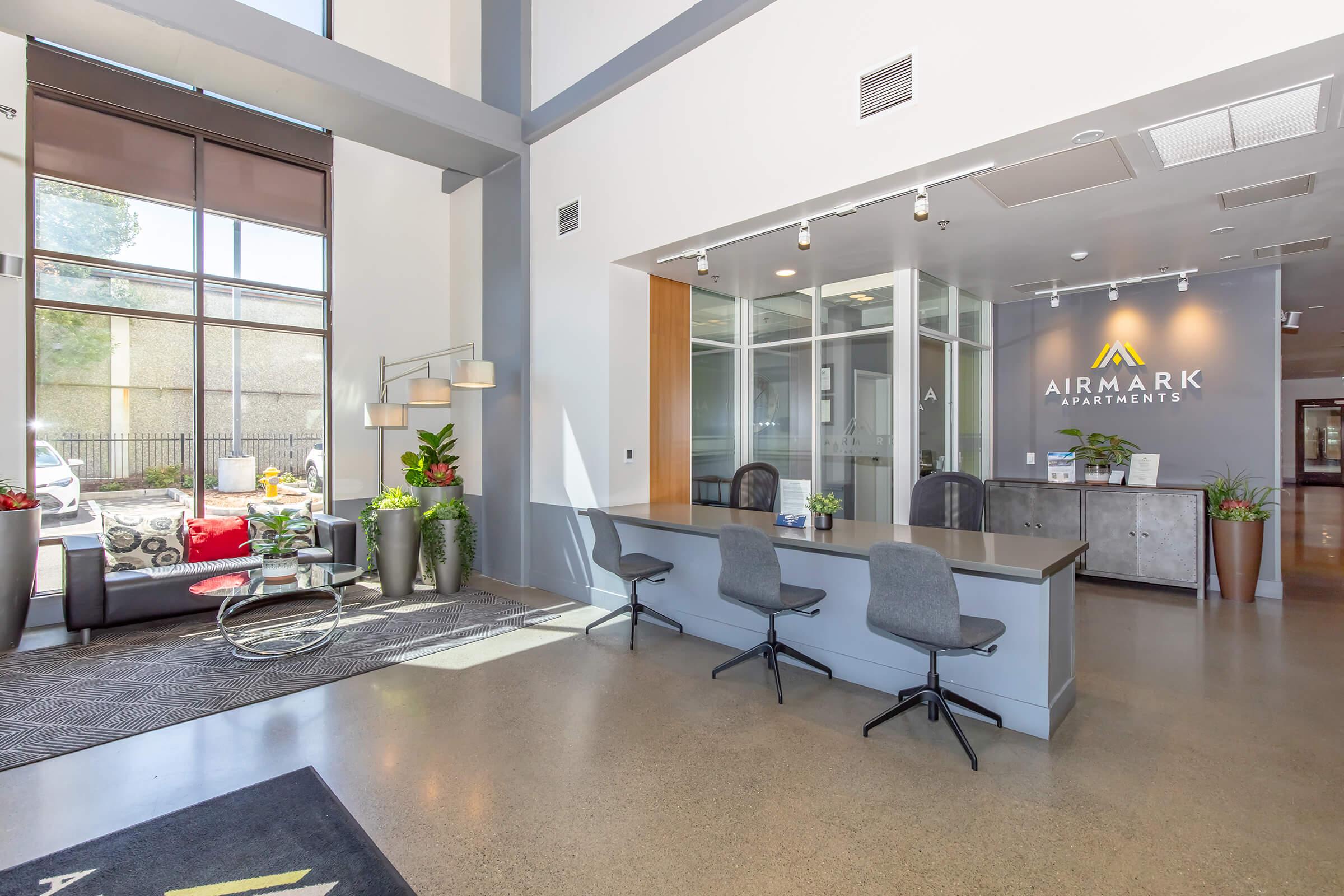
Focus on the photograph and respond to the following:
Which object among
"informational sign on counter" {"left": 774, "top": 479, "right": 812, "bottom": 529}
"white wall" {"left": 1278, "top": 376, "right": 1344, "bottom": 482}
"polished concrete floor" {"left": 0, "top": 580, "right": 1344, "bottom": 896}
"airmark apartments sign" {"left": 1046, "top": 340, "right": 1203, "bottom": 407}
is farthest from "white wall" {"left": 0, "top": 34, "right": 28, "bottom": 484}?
"white wall" {"left": 1278, "top": 376, "right": 1344, "bottom": 482}

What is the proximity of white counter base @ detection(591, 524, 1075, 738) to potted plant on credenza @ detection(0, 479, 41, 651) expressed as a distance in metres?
4.37

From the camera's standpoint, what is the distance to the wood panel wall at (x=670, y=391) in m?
6.02

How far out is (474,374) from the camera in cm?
582

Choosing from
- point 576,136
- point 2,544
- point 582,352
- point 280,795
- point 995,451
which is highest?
point 576,136

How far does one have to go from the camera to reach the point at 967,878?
2.19 metres

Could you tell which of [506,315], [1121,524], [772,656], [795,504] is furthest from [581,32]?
[1121,524]

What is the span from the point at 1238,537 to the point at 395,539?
744cm

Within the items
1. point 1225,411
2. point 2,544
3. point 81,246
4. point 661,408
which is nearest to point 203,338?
point 81,246

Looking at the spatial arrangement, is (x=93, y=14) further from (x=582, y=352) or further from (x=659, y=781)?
(x=659, y=781)

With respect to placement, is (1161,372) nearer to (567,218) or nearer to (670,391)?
(670,391)

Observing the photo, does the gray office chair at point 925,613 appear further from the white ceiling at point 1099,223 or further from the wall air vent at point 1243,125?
the wall air vent at point 1243,125

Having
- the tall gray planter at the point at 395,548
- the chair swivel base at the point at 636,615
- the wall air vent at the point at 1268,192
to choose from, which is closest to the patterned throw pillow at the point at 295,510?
the tall gray planter at the point at 395,548

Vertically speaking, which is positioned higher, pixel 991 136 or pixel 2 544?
pixel 991 136

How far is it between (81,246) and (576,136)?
426 cm
